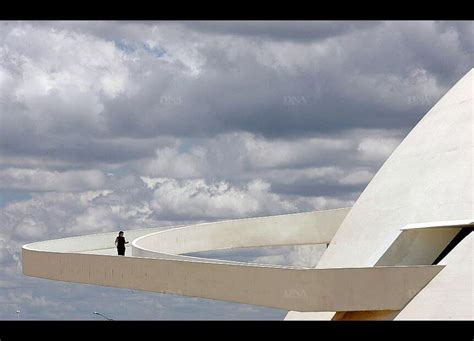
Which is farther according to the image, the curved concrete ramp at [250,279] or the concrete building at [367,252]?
the concrete building at [367,252]

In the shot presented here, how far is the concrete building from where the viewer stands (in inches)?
854

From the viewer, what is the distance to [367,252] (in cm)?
2675

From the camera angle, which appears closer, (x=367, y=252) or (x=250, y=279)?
(x=250, y=279)

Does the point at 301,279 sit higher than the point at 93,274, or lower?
lower

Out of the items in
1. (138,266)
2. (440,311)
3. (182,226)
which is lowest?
(440,311)

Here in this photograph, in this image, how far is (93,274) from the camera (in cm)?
2611

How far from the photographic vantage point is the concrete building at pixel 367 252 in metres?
21.7

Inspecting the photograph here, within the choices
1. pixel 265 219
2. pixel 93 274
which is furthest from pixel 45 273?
pixel 265 219

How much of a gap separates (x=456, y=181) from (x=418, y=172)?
6.27ft

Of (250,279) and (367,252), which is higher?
(367,252)

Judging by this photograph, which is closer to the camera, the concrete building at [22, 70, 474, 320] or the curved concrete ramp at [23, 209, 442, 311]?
the curved concrete ramp at [23, 209, 442, 311]
